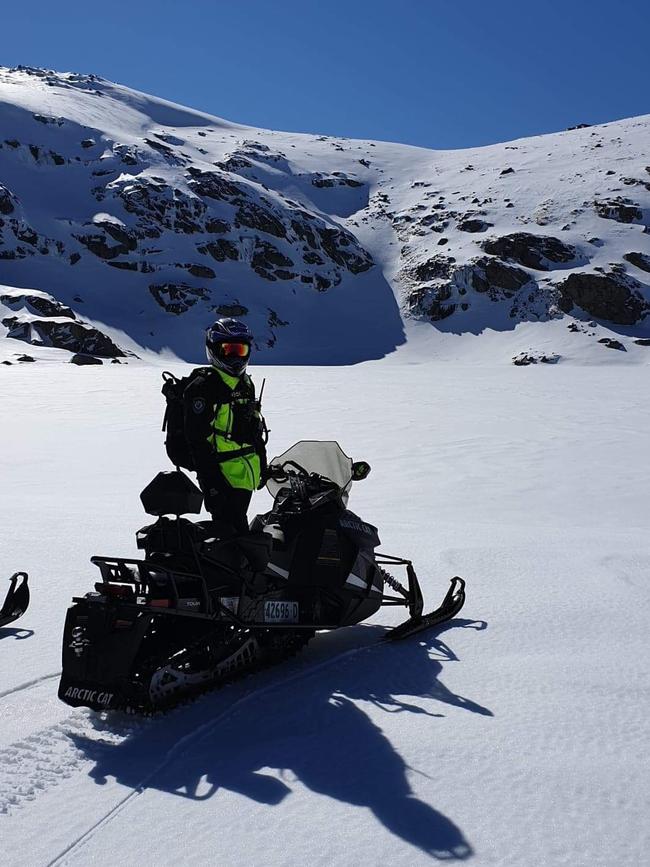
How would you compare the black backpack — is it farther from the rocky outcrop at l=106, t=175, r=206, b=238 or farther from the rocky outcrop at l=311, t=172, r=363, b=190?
the rocky outcrop at l=311, t=172, r=363, b=190

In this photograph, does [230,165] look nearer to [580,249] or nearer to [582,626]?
[580,249]

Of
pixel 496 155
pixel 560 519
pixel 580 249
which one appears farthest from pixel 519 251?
pixel 560 519

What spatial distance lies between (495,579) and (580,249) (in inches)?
2964

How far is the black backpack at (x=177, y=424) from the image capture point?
418 centimetres

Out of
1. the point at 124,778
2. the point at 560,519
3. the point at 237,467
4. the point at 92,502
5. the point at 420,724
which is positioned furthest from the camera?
the point at 92,502

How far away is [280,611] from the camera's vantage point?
4.36 metres

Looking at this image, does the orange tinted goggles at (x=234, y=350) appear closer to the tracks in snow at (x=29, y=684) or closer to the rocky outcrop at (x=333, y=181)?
the tracks in snow at (x=29, y=684)

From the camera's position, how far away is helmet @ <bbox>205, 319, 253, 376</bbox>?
4344 millimetres

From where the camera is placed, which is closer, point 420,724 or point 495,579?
point 420,724

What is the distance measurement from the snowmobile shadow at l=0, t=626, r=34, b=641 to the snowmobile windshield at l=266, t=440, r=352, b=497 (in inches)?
65.2

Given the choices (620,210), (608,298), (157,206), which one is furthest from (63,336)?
(620,210)

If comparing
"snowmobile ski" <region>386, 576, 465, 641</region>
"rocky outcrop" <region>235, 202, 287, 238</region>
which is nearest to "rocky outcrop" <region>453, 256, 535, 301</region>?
"rocky outcrop" <region>235, 202, 287, 238</region>

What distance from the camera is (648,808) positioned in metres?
2.70

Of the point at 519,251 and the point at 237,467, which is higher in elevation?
the point at 519,251
